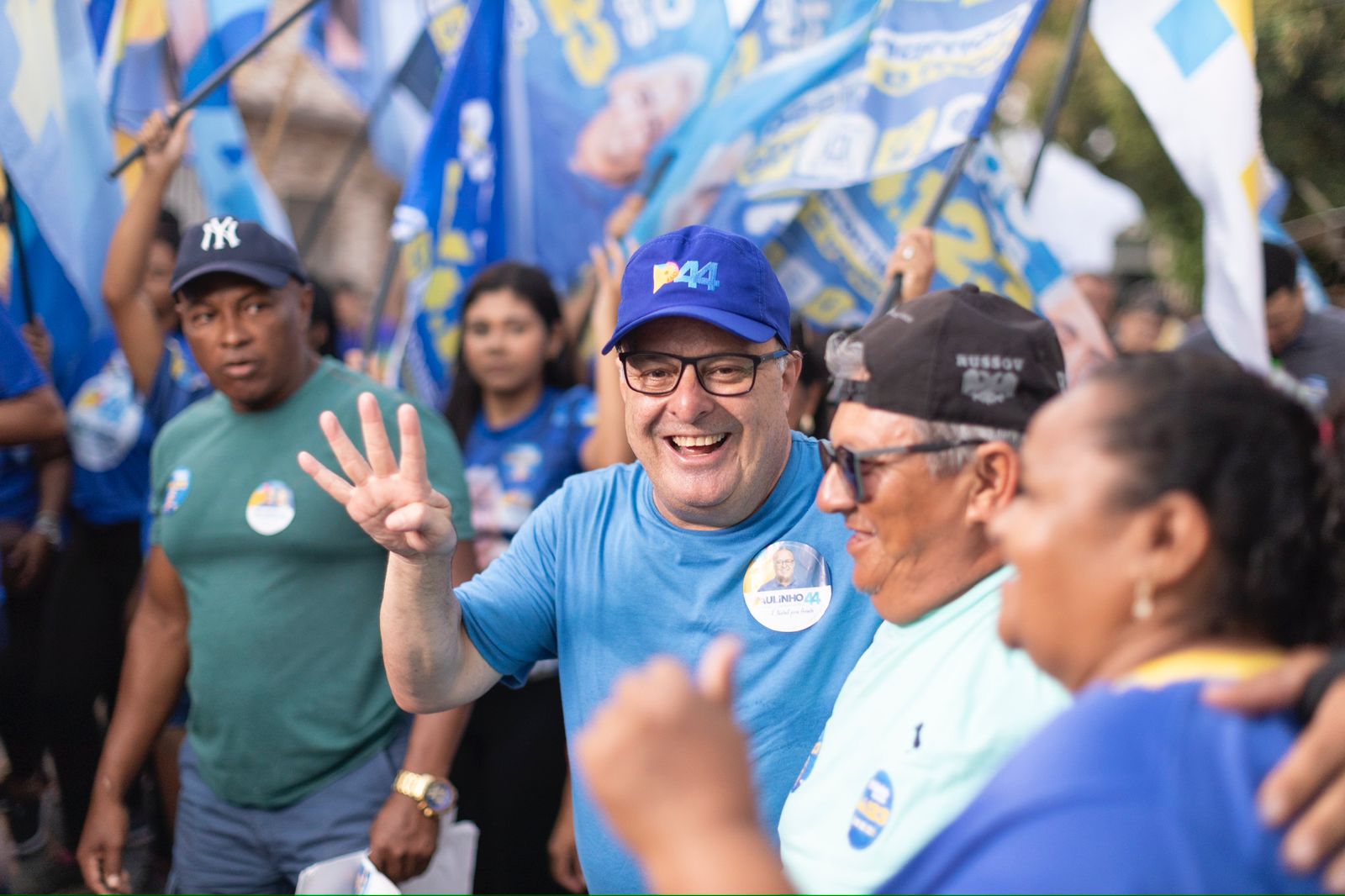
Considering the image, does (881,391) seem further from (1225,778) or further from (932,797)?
(1225,778)

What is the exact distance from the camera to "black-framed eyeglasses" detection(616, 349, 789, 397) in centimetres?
228

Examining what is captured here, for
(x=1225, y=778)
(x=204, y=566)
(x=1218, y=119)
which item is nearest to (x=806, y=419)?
(x=1218, y=119)

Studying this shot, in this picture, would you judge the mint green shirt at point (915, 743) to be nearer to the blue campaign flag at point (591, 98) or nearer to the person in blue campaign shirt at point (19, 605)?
the person in blue campaign shirt at point (19, 605)

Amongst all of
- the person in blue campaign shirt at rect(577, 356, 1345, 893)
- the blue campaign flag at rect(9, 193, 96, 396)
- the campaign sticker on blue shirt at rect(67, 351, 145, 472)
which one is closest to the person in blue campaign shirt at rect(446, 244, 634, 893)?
the campaign sticker on blue shirt at rect(67, 351, 145, 472)

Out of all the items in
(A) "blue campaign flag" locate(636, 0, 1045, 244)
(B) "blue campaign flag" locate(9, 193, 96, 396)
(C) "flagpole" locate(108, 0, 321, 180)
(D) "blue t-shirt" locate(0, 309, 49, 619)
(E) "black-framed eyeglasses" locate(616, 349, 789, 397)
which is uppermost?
(C) "flagpole" locate(108, 0, 321, 180)

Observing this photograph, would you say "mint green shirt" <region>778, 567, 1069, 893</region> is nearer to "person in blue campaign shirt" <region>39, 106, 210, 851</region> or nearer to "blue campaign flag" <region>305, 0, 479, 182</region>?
"person in blue campaign shirt" <region>39, 106, 210, 851</region>

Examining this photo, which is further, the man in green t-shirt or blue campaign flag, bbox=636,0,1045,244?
blue campaign flag, bbox=636,0,1045,244

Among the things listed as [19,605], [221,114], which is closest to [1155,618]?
[19,605]

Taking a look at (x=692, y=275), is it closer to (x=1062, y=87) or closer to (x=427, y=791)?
(x=427, y=791)

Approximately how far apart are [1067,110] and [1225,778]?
48.4 ft

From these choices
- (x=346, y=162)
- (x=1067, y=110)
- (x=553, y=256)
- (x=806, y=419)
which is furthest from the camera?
(x=1067, y=110)

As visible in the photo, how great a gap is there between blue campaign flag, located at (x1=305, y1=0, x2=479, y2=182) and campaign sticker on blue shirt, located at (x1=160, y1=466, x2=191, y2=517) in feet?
8.43

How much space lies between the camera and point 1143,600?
3.74 feet

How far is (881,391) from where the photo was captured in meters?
1.69
